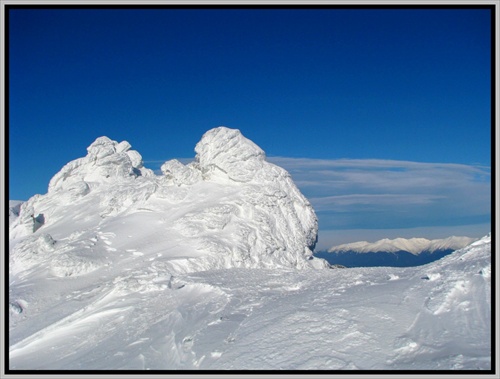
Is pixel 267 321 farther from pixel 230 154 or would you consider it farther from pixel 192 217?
pixel 230 154

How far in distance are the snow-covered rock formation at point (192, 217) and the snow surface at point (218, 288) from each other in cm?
12

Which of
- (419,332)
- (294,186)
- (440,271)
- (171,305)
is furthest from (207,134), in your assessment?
(419,332)

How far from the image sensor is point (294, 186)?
40844mm

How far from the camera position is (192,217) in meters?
34.9

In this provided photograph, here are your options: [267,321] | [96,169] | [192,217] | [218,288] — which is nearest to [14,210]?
[96,169]

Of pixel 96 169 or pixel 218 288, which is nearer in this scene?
pixel 218 288

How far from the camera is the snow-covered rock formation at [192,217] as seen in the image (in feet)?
104

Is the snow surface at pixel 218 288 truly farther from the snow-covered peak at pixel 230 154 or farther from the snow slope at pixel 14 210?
the snow slope at pixel 14 210

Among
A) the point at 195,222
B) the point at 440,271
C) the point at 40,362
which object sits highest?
the point at 195,222

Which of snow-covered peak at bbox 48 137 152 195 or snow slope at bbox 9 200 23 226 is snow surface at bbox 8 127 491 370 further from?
snow-covered peak at bbox 48 137 152 195

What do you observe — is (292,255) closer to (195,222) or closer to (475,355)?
(195,222)

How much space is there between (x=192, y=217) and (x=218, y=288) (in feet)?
36.8

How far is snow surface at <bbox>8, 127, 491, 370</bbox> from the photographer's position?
53.5 feet

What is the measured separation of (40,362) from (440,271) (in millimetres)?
17478
